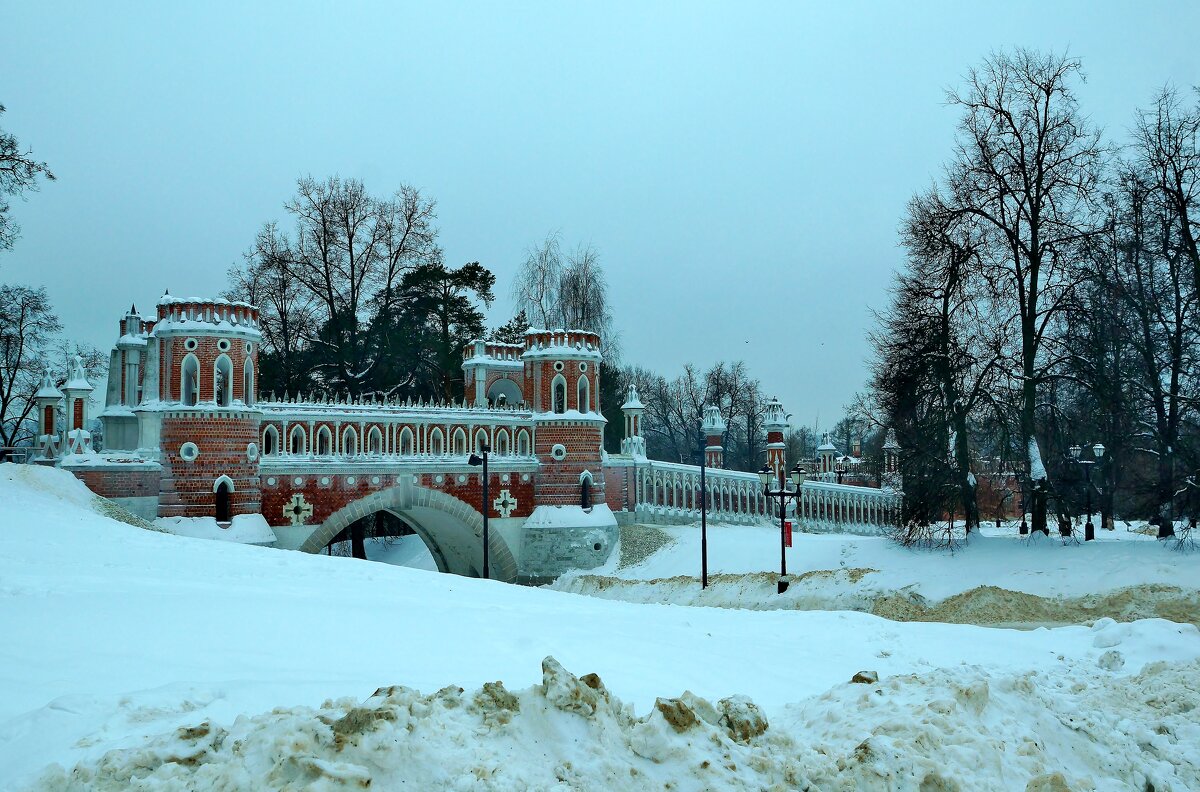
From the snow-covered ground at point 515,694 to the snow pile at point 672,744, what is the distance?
0.01 m

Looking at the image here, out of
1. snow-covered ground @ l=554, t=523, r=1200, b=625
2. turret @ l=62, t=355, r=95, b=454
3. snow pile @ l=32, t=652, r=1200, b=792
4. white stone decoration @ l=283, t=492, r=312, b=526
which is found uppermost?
turret @ l=62, t=355, r=95, b=454

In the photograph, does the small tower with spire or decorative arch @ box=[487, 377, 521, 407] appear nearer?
decorative arch @ box=[487, 377, 521, 407]

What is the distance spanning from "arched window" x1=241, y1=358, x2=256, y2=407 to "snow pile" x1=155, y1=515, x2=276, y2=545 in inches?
102

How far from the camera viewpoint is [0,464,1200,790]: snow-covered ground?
4016mm

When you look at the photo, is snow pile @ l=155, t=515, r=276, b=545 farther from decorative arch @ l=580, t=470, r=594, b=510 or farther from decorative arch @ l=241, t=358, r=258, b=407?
decorative arch @ l=580, t=470, r=594, b=510

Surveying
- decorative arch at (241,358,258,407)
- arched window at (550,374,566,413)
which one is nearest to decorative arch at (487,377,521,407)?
arched window at (550,374,566,413)

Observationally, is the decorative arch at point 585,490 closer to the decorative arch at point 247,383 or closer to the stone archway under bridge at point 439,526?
the stone archway under bridge at point 439,526

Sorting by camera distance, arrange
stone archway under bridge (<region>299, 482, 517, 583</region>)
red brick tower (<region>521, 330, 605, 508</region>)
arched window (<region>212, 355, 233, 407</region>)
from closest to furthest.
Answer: arched window (<region>212, 355, 233, 407</region>) < stone archway under bridge (<region>299, 482, 517, 583</region>) < red brick tower (<region>521, 330, 605, 508</region>)

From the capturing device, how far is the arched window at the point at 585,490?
82.8 feet

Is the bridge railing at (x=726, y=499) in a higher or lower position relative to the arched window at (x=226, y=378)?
lower

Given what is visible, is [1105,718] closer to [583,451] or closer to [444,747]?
[444,747]

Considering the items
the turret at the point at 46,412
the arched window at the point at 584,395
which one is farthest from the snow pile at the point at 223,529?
the arched window at the point at 584,395

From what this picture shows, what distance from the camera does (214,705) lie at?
4.79m

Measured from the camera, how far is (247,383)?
1981 centimetres
